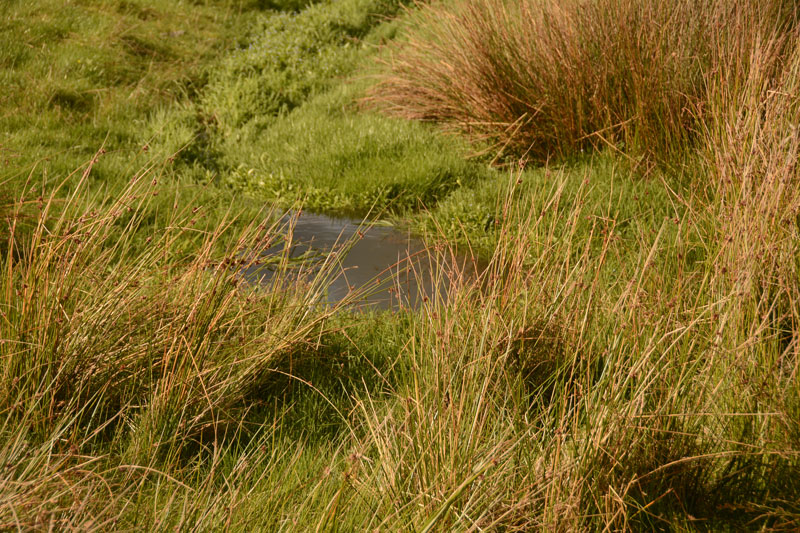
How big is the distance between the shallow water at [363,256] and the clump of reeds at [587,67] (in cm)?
118

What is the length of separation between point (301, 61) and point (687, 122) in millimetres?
5507

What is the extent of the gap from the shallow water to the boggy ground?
0.30 meters

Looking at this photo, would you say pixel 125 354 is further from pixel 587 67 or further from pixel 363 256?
pixel 587 67

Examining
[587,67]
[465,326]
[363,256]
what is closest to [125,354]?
[465,326]

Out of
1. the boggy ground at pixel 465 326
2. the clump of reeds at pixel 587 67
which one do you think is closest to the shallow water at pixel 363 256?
the boggy ground at pixel 465 326

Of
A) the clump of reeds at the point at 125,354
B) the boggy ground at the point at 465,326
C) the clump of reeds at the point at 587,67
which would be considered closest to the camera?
the boggy ground at the point at 465,326

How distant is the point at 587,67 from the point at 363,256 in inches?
90.1

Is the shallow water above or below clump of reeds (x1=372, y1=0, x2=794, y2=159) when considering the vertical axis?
below

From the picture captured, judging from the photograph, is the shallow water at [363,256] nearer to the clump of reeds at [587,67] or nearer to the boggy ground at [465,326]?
the boggy ground at [465,326]

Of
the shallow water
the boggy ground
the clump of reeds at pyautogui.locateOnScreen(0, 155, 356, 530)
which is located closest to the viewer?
the boggy ground

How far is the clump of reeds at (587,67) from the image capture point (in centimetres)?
521

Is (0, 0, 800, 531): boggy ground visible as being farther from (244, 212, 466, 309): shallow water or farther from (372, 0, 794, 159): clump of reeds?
(244, 212, 466, 309): shallow water

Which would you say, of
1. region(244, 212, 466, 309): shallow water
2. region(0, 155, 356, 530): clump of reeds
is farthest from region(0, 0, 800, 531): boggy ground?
region(244, 212, 466, 309): shallow water

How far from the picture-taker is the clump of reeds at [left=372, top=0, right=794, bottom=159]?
521 centimetres
